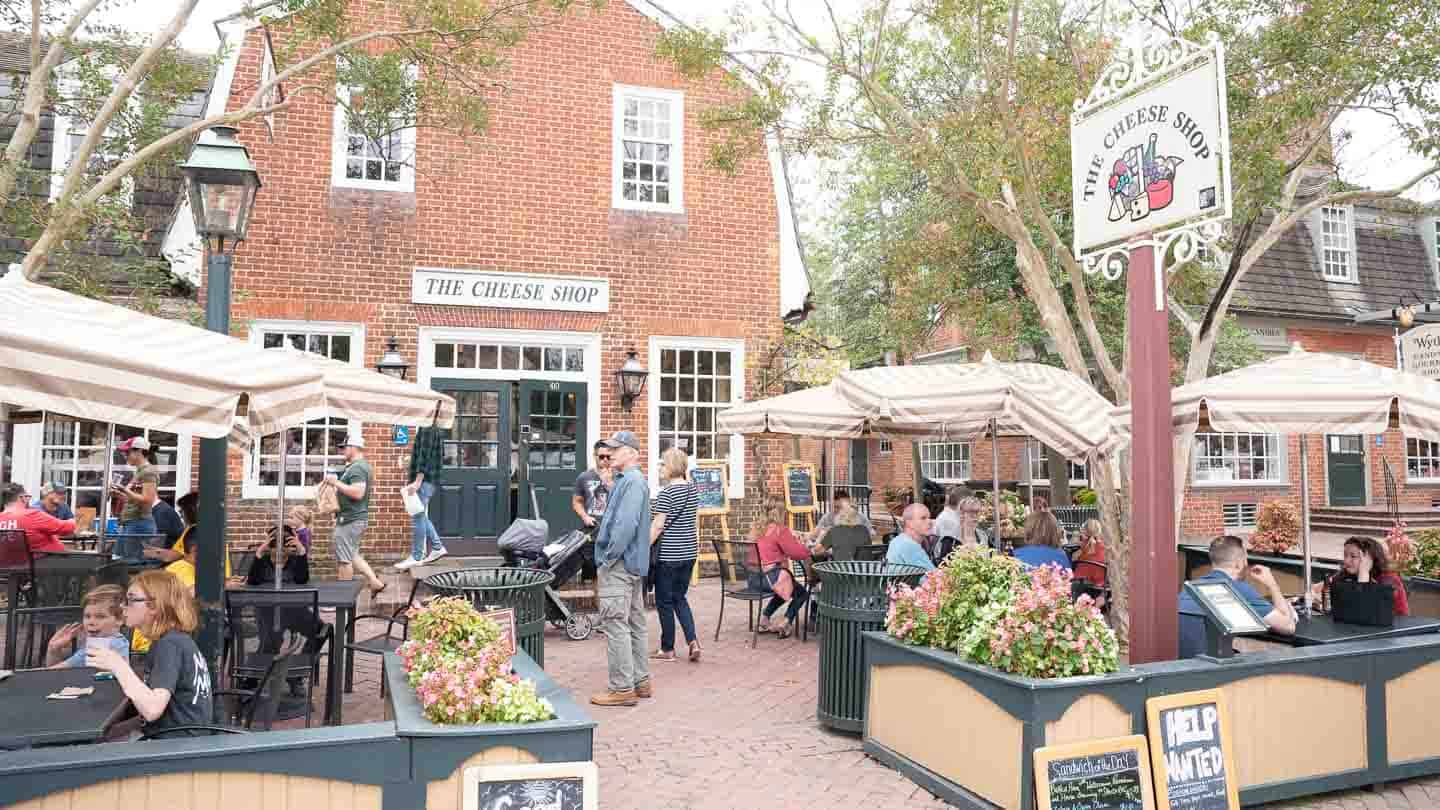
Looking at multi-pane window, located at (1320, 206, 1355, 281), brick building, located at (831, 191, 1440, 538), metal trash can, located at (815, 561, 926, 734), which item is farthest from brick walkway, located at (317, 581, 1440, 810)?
multi-pane window, located at (1320, 206, 1355, 281)

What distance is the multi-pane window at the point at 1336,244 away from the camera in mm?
20984

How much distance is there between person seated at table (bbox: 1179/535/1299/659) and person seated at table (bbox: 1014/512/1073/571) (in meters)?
1.36

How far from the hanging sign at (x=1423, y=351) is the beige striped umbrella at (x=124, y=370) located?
9.40 metres

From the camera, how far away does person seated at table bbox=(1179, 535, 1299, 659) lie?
5.35m

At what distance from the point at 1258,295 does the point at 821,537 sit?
46.7 feet

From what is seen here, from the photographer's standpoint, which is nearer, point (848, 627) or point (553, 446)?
point (848, 627)

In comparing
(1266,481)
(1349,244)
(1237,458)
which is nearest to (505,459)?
(1237,458)

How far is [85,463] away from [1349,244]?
23914 mm

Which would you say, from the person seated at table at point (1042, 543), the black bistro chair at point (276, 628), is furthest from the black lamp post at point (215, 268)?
the person seated at table at point (1042, 543)

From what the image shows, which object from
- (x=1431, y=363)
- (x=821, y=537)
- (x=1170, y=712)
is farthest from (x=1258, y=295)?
(x=1170, y=712)

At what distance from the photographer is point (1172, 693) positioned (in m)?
4.48

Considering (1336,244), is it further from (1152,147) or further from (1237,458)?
(1152,147)

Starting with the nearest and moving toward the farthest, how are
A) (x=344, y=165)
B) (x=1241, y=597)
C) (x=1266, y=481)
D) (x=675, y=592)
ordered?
(x=1241, y=597), (x=675, y=592), (x=344, y=165), (x=1266, y=481)

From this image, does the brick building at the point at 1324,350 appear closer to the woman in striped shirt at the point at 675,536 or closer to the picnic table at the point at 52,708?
the woman in striped shirt at the point at 675,536
